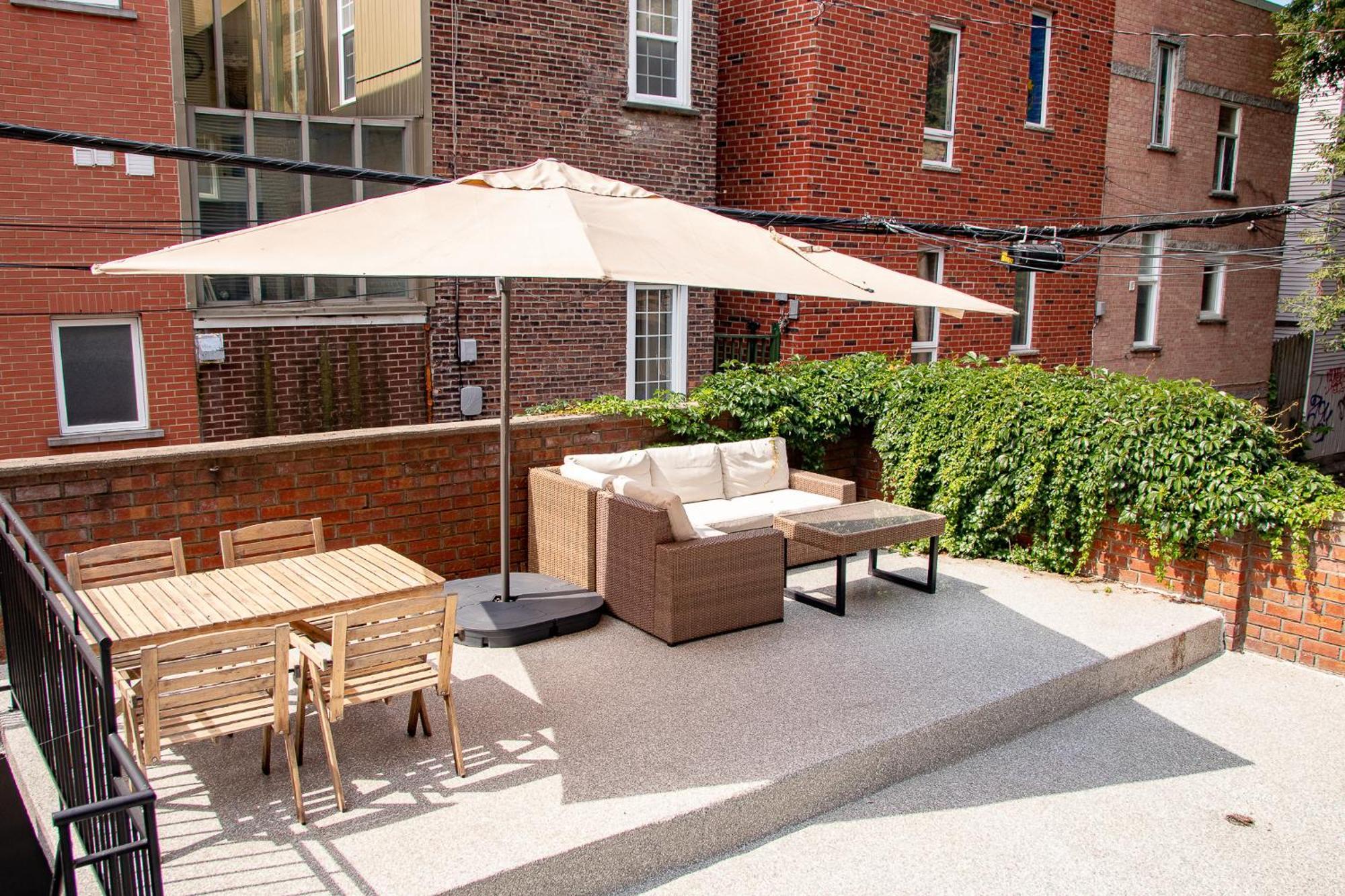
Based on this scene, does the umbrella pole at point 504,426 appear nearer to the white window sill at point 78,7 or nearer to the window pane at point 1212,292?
the white window sill at point 78,7

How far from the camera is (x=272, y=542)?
5711 millimetres

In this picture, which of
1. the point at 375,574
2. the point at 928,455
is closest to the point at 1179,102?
the point at 928,455

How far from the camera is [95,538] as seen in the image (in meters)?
5.91

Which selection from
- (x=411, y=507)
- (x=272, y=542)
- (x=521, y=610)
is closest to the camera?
(x=272, y=542)

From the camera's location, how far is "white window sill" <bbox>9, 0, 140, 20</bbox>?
915cm

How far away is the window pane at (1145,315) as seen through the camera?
17609mm

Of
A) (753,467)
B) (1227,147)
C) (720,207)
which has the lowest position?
(753,467)

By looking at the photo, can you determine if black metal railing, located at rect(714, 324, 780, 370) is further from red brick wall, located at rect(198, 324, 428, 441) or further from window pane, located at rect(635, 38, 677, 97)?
red brick wall, located at rect(198, 324, 428, 441)

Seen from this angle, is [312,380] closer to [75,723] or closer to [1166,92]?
[75,723]

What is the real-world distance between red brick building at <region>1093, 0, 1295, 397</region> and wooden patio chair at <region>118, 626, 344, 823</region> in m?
15.2

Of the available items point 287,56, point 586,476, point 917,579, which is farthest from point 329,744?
point 287,56

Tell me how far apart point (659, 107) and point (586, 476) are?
261 inches

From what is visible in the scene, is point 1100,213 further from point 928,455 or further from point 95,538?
point 95,538

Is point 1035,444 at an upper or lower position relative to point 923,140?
lower
